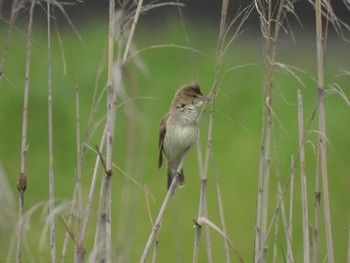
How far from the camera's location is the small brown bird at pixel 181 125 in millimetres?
3448

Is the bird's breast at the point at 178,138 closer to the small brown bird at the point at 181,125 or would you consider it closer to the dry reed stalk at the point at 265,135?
the small brown bird at the point at 181,125

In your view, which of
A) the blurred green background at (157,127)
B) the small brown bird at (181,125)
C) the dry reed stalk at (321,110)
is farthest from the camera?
the blurred green background at (157,127)

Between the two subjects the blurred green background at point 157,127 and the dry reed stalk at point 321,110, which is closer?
the dry reed stalk at point 321,110

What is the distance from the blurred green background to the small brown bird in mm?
1343

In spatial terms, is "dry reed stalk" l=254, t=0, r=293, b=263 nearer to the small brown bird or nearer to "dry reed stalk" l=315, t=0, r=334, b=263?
"dry reed stalk" l=315, t=0, r=334, b=263

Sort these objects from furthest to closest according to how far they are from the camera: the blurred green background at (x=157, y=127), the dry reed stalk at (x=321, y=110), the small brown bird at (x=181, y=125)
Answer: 1. the blurred green background at (x=157, y=127)
2. the small brown bird at (x=181, y=125)
3. the dry reed stalk at (x=321, y=110)

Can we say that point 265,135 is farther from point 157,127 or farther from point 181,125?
point 157,127

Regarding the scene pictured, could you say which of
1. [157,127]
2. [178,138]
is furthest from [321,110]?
[157,127]

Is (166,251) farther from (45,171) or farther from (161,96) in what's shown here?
(161,96)

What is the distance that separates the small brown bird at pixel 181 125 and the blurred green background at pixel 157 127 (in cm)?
134

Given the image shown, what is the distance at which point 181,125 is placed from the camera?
3.61m

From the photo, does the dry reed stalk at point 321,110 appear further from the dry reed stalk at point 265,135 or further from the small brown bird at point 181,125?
the small brown bird at point 181,125

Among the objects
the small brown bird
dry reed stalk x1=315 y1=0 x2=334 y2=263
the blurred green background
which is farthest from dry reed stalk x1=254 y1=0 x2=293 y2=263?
the blurred green background

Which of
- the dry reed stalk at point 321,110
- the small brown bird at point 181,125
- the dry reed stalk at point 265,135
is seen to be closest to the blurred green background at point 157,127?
the small brown bird at point 181,125
